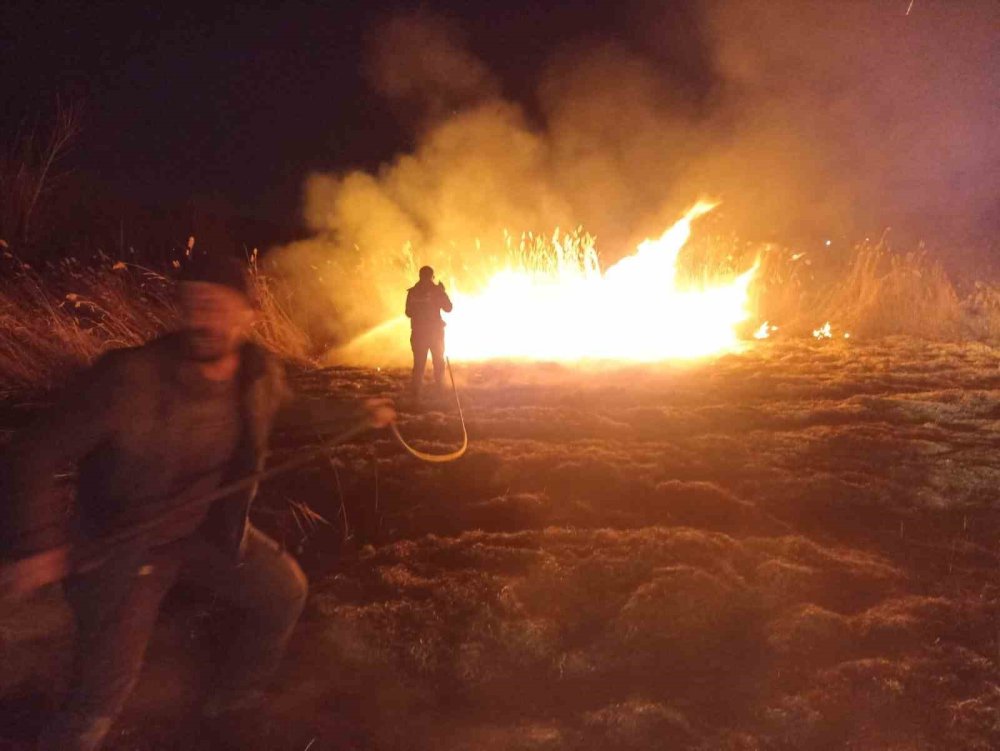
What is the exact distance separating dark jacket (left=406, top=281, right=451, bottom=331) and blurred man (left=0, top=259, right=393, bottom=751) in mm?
5654

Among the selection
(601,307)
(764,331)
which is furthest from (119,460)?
(764,331)

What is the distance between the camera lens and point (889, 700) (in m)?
2.86

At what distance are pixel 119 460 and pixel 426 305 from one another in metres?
6.18

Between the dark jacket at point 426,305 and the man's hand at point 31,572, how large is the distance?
20.7ft

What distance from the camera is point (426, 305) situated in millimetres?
8242

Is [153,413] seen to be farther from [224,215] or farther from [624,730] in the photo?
[224,215]

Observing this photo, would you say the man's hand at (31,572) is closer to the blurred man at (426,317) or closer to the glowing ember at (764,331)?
the blurred man at (426,317)

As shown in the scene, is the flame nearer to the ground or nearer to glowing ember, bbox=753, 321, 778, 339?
glowing ember, bbox=753, 321, 778, 339

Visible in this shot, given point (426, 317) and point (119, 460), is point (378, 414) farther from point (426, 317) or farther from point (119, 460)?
point (426, 317)

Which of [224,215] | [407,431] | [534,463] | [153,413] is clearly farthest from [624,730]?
[224,215]

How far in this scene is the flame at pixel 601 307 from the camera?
1170cm

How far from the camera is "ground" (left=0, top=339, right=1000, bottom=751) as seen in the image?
9.27 feet

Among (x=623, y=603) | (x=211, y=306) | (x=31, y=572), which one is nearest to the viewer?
(x=31, y=572)

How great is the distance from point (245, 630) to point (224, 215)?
73.6ft
